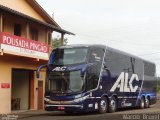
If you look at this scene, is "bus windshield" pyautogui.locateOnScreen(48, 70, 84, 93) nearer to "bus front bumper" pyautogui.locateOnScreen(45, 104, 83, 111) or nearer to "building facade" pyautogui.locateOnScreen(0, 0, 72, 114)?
"bus front bumper" pyautogui.locateOnScreen(45, 104, 83, 111)

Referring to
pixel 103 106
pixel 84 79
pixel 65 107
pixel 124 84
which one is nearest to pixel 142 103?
pixel 124 84

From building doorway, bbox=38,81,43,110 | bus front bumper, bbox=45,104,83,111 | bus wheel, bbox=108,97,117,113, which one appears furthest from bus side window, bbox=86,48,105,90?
building doorway, bbox=38,81,43,110

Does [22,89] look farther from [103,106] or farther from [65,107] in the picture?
[65,107]

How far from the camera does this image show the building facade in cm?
2780

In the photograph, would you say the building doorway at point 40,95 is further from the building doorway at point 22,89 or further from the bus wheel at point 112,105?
the bus wheel at point 112,105

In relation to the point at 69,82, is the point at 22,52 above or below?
above

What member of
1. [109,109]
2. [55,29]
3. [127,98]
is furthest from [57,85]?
[55,29]

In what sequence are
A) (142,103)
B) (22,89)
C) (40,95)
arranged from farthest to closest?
1. (142,103)
2. (40,95)
3. (22,89)

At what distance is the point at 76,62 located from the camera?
24812 millimetres

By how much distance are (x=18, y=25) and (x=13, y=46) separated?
4.90 meters

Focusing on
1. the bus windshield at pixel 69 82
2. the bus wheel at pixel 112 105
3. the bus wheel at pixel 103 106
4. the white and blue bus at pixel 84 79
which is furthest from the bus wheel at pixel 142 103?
the bus windshield at pixel 69 82

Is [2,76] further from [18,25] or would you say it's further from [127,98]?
[127,98]

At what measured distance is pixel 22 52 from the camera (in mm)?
28484

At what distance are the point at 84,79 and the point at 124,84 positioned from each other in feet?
21.0
